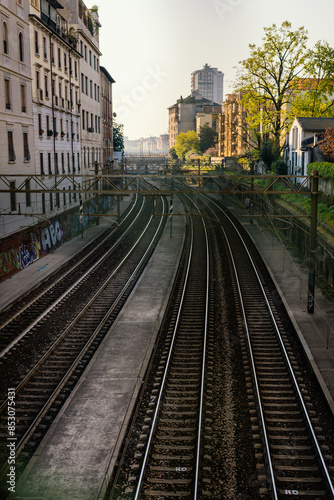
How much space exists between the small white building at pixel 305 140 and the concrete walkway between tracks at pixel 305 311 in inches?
450

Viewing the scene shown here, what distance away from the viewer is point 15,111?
32.3 m

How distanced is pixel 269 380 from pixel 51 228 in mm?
23810

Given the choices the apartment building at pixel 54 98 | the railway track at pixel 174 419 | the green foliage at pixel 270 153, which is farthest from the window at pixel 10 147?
the green foliage at pixel 270 153

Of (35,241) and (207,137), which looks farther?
(207,137)

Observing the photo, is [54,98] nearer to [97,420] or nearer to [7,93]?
[7,93]

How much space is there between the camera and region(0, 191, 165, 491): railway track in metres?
12.8

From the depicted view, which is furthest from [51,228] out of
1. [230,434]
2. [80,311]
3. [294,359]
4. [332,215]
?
[230,434]

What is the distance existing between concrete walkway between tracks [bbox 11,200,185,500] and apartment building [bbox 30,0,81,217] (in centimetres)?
1562

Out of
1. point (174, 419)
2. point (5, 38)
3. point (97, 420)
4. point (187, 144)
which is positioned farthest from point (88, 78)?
point (187, 144)

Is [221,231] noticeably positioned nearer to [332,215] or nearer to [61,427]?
[332,215]

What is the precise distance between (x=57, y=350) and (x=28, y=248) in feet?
47.2

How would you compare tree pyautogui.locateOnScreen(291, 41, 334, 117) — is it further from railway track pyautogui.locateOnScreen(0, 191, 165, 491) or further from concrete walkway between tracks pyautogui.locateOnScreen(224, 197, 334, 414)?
railway track pyautogui.locateOnScreen(0, 191, 165, 491)

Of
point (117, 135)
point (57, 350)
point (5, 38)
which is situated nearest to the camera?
point (57, 350)

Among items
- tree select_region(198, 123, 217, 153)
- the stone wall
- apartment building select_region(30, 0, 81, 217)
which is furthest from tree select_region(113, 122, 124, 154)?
the stone wall
